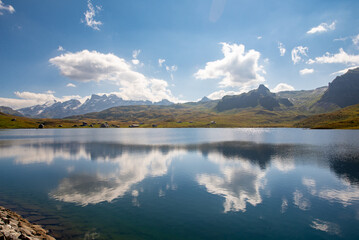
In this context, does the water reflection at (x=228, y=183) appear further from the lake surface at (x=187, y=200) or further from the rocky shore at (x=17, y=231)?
the rocky shore at (x=17, y=231)

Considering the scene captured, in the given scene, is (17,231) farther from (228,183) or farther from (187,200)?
(228,183)

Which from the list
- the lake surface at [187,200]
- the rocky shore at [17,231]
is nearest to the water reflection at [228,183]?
the lake surface at [187,200]

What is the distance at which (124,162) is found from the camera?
61344mm

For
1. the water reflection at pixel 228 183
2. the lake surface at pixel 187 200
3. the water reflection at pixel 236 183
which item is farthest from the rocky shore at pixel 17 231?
the water reflection at pixel 236 183

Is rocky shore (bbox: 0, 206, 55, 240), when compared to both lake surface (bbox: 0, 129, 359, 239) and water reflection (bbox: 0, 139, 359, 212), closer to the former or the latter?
lake surface (bbox: 0, 129, 359, 239)

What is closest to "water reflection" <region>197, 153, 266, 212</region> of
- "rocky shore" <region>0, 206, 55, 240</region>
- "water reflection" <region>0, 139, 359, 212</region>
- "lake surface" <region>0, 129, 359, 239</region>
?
"water reflection" <region>0, 139, 359, 212</region>

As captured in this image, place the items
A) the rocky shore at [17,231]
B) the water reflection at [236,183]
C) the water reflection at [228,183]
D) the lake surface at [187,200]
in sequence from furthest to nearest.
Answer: the water reflection at [228,183], the water reflection at [236,183], the lake surface at [187,200], the rocky shore at [17,231]

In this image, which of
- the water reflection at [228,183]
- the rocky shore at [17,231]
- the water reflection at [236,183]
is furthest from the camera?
the water reflection at [228,183]

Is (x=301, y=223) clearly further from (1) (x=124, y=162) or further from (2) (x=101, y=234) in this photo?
(1) (x=124, y=162)

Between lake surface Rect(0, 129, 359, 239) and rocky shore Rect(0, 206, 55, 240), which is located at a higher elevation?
rocky shore Rect(0, 206, 55, 240)

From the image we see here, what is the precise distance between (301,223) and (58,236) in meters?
29.2

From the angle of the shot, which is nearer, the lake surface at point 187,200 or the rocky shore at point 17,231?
the rocky shore at point 17,231

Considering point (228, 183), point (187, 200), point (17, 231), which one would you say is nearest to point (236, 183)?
→ point (228, 183)

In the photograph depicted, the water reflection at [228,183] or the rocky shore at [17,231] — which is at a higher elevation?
the rocky shore at [17,231]
